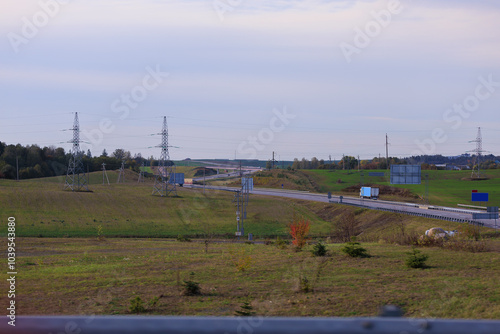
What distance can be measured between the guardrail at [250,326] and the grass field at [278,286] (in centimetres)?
896

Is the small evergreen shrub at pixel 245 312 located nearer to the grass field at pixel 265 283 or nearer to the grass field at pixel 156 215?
the grass field at pixel 265 283

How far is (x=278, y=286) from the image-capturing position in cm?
1473

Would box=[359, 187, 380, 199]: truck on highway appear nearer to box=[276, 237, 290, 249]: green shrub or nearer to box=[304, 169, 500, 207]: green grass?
box=[304, 169, 500, 207]: green grass

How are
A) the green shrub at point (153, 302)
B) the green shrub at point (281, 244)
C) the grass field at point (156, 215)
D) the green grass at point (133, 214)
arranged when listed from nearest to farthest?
the green shrub at point (153, 302)
the green shrub at point (281, 244)
the grass field at point (156, 215)
the green grass at point (133, 214)

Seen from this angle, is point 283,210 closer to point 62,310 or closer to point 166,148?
point 166,148

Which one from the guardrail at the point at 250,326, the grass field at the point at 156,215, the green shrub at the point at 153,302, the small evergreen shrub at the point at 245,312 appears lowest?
the grass field at the point at 156,215

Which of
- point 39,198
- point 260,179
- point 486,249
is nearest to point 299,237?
point 486,249

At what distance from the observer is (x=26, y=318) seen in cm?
268

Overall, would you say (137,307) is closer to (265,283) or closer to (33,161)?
(265,283)

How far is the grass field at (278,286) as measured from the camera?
11.8 metres

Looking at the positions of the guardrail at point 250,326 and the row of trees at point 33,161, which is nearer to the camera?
the guardrail at point 250,326

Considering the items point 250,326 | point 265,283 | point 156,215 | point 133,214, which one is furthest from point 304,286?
point 133,214

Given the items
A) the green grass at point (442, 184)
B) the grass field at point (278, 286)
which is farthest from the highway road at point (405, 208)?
the grass field at point (278, 286)

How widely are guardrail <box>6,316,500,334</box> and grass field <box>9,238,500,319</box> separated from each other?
353 inches
